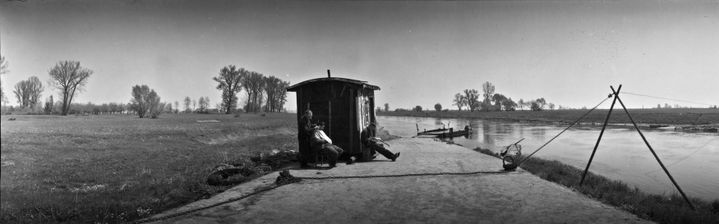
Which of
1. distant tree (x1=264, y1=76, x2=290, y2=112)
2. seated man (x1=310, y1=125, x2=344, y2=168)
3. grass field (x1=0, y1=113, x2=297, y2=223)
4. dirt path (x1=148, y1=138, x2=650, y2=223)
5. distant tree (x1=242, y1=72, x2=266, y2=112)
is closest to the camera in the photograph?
dirt path (x1=148, y1=138, x2=650, y2=223)

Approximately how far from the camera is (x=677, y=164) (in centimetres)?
1577

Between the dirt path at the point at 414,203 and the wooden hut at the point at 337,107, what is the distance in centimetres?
347

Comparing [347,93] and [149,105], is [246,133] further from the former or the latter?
[149,105]

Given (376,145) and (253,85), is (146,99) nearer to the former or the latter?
(253,85)

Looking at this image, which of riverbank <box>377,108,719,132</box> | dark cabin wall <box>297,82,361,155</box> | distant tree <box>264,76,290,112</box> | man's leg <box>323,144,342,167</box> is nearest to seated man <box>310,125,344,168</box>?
man's leg <box>323,144,342,167</box>

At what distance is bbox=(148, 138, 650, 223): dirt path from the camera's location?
5602 mm

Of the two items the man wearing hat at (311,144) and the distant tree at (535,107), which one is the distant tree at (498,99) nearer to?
the distant tree at (535,107)

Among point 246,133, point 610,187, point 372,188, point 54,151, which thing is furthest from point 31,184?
point 246,133

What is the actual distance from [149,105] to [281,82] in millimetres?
40114

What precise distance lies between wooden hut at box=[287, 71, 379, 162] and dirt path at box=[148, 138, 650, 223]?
3.47 m

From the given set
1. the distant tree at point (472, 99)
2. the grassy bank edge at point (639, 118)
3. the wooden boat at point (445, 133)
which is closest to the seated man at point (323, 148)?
the wooden boat at point (445, 133)

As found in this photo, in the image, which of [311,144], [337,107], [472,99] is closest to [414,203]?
[311,144]

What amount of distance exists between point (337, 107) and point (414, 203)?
20.7 ft

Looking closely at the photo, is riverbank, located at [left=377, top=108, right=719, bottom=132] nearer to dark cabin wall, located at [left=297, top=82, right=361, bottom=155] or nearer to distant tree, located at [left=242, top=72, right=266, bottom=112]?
dark cabin wall, located at [left=297, top=82, right=361, bottom=155]
